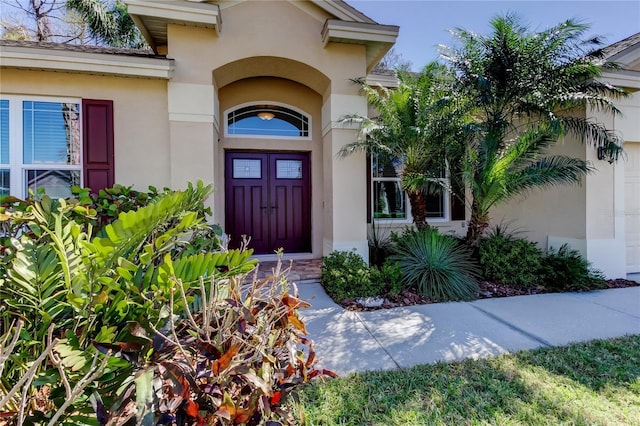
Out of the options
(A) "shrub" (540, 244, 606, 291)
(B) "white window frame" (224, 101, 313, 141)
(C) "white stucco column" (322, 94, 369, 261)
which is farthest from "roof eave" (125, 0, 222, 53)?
(A) "shrub" (540, 244, 606, 291)

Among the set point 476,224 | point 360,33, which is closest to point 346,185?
point 476,224

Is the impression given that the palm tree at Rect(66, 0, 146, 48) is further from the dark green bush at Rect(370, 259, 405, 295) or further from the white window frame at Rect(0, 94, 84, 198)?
the dark green bush at Rect(370, 259, 405, 295)

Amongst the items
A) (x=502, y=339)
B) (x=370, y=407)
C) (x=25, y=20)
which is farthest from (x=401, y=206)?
(x=25, y=20)

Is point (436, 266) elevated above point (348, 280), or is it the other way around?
point (436, 266)

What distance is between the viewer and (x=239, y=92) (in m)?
7.60

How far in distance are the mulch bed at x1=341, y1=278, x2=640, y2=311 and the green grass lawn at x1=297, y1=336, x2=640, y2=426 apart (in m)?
1.87

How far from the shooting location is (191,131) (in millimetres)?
6039

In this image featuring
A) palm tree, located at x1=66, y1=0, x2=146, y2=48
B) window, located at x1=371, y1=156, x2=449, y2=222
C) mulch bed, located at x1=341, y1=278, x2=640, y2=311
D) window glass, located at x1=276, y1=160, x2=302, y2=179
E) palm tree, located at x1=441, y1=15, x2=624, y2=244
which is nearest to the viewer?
mulch bed, located at x1=341, y1=278, x2=640, y2=311

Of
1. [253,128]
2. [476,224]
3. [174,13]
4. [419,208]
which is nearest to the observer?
[174,13]

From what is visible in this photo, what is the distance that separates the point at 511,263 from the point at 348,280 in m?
3.35

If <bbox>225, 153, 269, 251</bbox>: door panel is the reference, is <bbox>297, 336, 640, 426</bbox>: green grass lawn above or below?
below

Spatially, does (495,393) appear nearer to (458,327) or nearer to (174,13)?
(458,327)

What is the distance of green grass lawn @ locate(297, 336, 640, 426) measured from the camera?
2.51 meters

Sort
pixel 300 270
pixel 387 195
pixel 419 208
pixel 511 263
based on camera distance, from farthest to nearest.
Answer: pixel 387 195
pixel 300 270
pixel 419 208
pixel 511 263
